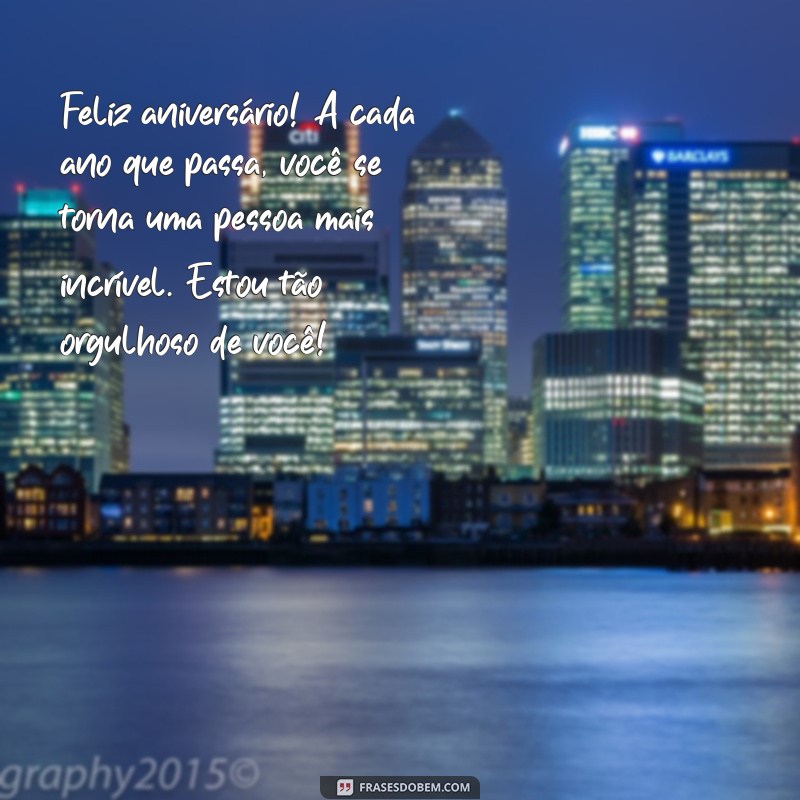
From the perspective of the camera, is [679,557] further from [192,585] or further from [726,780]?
[726,780]

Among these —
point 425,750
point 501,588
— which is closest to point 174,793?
point 425,750

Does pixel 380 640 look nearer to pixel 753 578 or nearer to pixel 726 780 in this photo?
pixel 726 780

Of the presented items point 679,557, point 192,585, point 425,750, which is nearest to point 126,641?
point 425,750

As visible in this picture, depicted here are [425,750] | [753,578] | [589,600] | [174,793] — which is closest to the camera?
[174,793]

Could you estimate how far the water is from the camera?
51531 millimetres

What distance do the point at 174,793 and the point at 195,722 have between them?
520 inches

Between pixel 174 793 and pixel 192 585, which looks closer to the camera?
pixel 174 793

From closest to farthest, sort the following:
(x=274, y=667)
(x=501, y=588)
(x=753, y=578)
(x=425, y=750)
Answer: (x=425, y=750) → (x=274, y=667) → (x=501, y=588) → (x=753, y=578)

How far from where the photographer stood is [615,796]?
4659cm

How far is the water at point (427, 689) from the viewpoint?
51.5 m

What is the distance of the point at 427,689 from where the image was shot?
6888cm

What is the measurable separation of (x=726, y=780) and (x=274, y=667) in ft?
99.0

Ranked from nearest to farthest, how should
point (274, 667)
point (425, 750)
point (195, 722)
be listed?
1. point (425, 750)
2. point (195, 722)
3. point (274, 667)

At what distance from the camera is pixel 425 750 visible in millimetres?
54125
